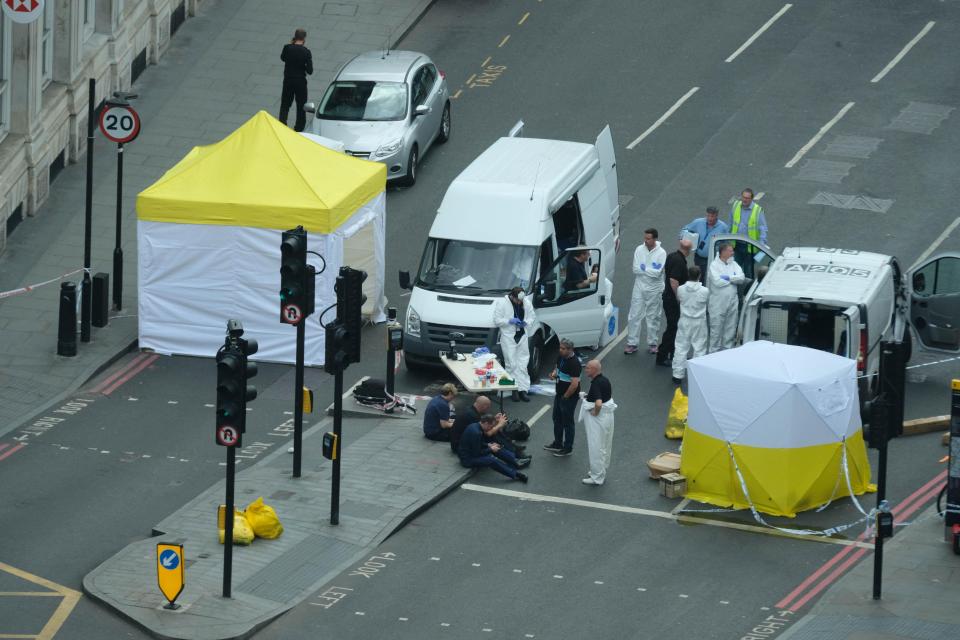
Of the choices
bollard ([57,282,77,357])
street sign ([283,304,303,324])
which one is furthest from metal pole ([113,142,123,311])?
street sign ([283,304,303,324])

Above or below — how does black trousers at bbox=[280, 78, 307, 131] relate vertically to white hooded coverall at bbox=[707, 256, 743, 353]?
above

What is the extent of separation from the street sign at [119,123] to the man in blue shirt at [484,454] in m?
8.22

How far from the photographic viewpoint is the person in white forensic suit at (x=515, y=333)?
87.3 feet

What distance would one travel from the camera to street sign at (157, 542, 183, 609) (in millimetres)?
19953

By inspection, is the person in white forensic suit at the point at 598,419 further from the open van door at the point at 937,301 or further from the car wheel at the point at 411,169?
the car wheel at the point at 411,169

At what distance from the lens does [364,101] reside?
114 ft

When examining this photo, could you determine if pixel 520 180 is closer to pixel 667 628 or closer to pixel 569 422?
pixel 569 422

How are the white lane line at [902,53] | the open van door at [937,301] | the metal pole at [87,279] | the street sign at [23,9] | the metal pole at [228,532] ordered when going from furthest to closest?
the white lane line at [902,53]
the street sign at [23,9]
the metal pole at [87,279]
the open van door at [937,301]
the metal pole at [228,532]

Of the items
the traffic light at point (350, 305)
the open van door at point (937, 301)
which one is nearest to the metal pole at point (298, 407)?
the traffic light at point (350, 305)

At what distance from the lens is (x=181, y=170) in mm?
28188

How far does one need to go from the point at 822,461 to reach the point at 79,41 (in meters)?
18.0

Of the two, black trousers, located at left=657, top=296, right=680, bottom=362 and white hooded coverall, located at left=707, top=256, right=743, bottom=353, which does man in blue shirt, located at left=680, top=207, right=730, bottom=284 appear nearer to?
black trousers, located at left=657, top=296, right=680, bottom=362

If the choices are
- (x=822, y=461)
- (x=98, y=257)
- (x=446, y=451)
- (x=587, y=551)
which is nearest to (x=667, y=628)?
(x=587, y=551)

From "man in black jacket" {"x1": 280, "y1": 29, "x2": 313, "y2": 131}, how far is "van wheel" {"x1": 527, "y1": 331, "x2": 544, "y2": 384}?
34.4 feet
